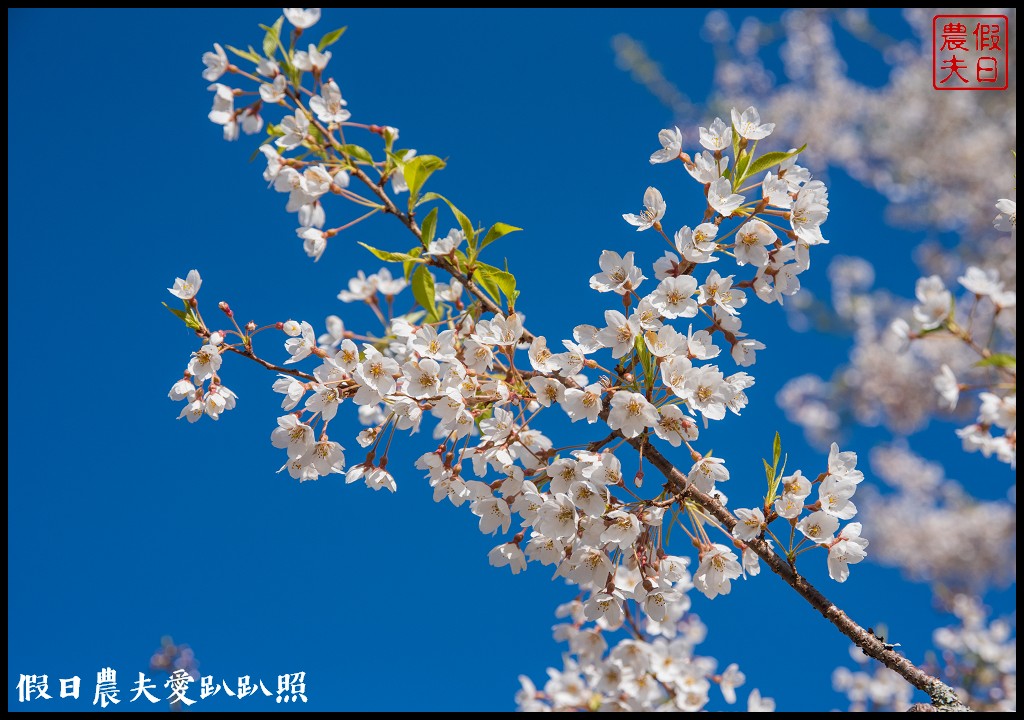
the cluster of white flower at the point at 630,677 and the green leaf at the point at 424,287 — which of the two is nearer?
the green leaf at the point at 424,287

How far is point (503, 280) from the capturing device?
1.90 meters

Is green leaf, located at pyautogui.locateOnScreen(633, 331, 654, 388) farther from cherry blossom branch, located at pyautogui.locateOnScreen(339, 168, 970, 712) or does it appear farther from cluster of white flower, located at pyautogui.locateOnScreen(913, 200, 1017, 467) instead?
cluster of white flower, located at pyautogui.locateOnScreen(913, 200, 1017, 467)

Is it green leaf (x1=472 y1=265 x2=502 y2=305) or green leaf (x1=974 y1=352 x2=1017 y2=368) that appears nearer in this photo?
green leaf (x1=974 y1=352 x2=1017 y2=368)

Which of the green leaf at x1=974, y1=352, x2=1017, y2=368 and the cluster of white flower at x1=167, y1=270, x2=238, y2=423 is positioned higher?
the cluster of white flower at x1=167, y1=270, x2=238, y2=423

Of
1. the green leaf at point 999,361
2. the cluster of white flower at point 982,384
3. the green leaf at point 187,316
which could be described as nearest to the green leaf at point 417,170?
the green leaf at point 187,316

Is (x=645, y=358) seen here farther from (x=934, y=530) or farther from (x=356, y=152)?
(x=934, y=530)

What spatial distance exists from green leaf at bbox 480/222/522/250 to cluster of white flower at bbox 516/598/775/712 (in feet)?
4.36

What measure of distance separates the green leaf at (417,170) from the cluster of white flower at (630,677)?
1.50 m

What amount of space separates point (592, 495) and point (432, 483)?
0.46 m

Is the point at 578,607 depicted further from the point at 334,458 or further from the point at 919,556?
the point at 919,556

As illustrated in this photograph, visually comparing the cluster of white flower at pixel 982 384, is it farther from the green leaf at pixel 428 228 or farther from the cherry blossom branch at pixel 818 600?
the green leaf at pixel 428 228

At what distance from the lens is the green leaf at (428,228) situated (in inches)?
80.4

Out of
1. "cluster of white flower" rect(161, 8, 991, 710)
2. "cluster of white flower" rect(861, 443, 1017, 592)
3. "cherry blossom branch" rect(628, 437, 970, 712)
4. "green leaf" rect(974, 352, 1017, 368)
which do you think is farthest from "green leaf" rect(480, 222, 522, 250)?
"cluster of white flower" rect(861, 443, 1017, 592)

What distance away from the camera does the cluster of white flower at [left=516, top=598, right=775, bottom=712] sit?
8.84ft
